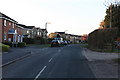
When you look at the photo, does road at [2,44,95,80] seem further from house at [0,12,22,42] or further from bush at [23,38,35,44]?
bush at [23,38,35,44]

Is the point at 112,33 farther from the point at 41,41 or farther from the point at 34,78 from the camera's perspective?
the point at 41,41

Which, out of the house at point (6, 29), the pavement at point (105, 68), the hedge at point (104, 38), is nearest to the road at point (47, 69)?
the pavement at point (105, 68)

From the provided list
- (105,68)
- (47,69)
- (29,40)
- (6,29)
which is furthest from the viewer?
(29,40)

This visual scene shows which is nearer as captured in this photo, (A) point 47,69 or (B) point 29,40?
(A) point 47,69

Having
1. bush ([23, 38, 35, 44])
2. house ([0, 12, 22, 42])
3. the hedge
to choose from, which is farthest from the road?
bush ([23, 38, 35, 44])

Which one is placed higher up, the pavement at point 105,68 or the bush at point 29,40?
the bush at point 29,40

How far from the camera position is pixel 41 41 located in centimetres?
7569

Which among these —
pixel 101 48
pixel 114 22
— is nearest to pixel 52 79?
pixel 114 22

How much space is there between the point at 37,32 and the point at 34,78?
93.0 m

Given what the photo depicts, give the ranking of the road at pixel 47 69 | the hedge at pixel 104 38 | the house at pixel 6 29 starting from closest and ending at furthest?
the road at pixel 47 69
the hedge at pixel 104 38
the house at pixel 6 29

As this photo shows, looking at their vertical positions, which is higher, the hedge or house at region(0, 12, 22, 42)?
house at region(0, 12, 22, 42)

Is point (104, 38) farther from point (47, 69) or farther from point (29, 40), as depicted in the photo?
point (29, 40)

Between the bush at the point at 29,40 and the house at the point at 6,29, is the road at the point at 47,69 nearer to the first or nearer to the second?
the house at the point at 6,29

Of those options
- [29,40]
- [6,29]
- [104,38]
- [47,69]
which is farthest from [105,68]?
[29,40]
